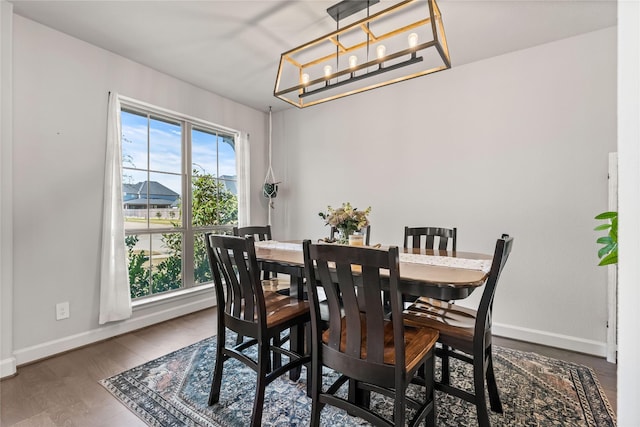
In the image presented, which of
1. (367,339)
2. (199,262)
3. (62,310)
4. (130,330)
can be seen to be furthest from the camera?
(199,262)

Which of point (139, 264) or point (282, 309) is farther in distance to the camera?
point (139, 264)

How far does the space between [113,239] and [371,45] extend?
9.50 feet

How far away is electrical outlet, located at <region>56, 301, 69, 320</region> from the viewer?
8.13 ft

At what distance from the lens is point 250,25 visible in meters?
2.38

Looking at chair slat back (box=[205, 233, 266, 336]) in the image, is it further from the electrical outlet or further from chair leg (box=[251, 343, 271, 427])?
the electrical outlet

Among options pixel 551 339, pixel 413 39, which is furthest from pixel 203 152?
pixel 551 339

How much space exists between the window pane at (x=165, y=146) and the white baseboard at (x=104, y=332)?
1.53 metres

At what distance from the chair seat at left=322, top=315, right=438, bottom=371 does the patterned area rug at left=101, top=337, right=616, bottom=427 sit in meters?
0.55

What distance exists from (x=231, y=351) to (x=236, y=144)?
297cm

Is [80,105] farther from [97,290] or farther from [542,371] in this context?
[542,371]

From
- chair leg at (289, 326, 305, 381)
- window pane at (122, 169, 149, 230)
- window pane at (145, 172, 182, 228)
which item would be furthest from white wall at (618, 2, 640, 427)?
window pane at (145, 172, 182, 228)

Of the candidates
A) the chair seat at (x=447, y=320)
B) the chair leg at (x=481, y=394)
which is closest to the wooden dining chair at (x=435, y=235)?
the chair seat at (x=447, y=320)

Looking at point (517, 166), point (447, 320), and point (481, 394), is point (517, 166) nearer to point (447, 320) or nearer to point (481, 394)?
point (447, 320)

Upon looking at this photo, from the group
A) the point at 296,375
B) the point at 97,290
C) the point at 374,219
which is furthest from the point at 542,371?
the point at 97,290
